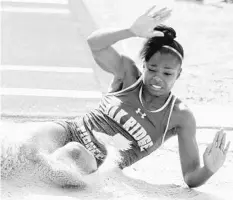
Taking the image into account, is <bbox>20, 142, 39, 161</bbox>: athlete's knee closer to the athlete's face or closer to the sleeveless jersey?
the sleeveless jersey

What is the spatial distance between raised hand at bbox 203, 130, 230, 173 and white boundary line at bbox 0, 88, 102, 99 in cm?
233

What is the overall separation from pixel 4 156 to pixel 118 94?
80 cm

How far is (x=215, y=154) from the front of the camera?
3545 millimetres

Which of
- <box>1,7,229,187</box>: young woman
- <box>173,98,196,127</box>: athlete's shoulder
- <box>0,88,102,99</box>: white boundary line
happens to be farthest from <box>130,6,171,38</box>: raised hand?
<box>0,88,102,99</box>: white boundary line

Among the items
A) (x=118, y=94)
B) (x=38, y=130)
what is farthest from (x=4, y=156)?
(x=118, y=94)

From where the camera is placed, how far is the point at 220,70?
6.71 meters

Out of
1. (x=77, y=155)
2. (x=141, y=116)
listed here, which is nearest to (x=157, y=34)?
(x=141, y=116)

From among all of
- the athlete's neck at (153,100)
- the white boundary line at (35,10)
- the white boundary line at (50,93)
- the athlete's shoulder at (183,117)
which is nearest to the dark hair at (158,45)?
the athlete's neck at (153,100)

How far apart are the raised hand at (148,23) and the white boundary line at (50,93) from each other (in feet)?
7.42

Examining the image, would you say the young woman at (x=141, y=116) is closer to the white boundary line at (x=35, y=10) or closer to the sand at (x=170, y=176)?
the sand at (x=170, y=176)

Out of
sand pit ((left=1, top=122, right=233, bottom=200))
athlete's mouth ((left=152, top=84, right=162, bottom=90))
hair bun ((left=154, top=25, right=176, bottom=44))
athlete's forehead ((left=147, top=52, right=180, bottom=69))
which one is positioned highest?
hair bun ((left=154, top=25, right=176, bottom=44))

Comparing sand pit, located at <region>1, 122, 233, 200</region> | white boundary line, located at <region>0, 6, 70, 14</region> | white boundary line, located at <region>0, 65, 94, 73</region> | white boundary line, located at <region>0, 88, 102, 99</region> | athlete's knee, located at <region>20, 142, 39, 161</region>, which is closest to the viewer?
sand pit, located at <region>1, 122, 233, 200</region>

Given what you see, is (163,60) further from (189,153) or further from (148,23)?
(189,153)

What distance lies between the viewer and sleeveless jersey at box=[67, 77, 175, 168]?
143 inches
